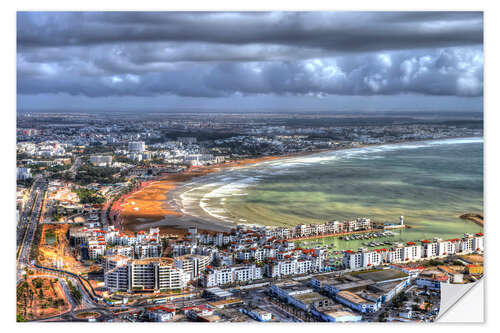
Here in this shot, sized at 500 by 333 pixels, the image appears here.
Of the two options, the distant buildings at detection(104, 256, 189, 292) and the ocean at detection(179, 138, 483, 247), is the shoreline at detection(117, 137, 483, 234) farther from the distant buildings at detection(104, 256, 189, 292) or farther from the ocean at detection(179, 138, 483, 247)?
the distant buildings at detection(104, 256, 189, 292)

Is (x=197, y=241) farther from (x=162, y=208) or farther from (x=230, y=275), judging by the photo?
(x=162, y=208)

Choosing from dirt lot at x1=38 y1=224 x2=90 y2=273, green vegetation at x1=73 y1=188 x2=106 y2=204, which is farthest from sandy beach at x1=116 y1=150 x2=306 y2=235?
dirt lot at x1=38 y1=224 x2=90 y2=273

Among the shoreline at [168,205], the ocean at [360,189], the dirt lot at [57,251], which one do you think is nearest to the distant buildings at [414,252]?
the ocean at [360,189]

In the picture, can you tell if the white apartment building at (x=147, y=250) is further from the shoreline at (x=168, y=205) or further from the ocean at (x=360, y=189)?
the ocean at (x=360, y=189)

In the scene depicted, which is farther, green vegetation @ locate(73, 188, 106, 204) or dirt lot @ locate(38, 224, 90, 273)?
green vegetation @ locate(73, 188, 106, 204)

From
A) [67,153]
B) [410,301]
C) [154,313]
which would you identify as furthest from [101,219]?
[410,301]

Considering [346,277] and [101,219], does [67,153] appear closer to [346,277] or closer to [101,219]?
[101,219]
